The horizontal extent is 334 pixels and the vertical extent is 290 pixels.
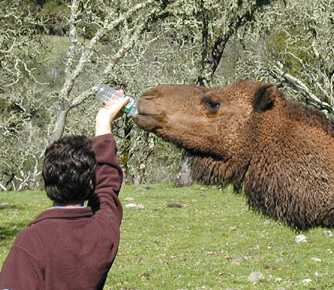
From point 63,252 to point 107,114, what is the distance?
0.97m

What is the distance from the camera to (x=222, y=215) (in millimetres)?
17578

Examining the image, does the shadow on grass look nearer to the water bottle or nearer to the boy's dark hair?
the water bottle

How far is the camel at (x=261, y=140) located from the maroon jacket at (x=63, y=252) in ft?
3.18

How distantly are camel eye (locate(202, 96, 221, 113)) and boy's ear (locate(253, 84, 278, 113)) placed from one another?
219 mm

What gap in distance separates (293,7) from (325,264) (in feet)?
63.0

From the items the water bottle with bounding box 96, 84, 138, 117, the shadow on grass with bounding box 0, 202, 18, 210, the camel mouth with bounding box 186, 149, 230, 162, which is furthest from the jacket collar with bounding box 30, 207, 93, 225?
the shadow on grass with bounding box 0, 202, 18, 210

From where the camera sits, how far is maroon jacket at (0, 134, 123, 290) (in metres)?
3.94

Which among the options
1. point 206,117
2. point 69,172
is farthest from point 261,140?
point 69,172

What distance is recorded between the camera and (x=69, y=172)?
4.04 meters

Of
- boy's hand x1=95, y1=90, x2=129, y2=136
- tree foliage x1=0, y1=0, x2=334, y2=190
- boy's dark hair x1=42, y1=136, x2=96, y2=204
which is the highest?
boy's hand x1=95, y1=90, x2=129, y2=136

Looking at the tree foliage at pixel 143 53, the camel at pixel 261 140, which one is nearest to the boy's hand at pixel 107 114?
the camel at pixel 261 140

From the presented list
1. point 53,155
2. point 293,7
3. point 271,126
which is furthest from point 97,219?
point 293,7

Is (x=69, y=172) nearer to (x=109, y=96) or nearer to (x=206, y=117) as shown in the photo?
(x=109, y=96)

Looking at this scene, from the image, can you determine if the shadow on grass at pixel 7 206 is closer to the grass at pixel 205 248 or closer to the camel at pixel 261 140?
the grass at pixel 205 248
